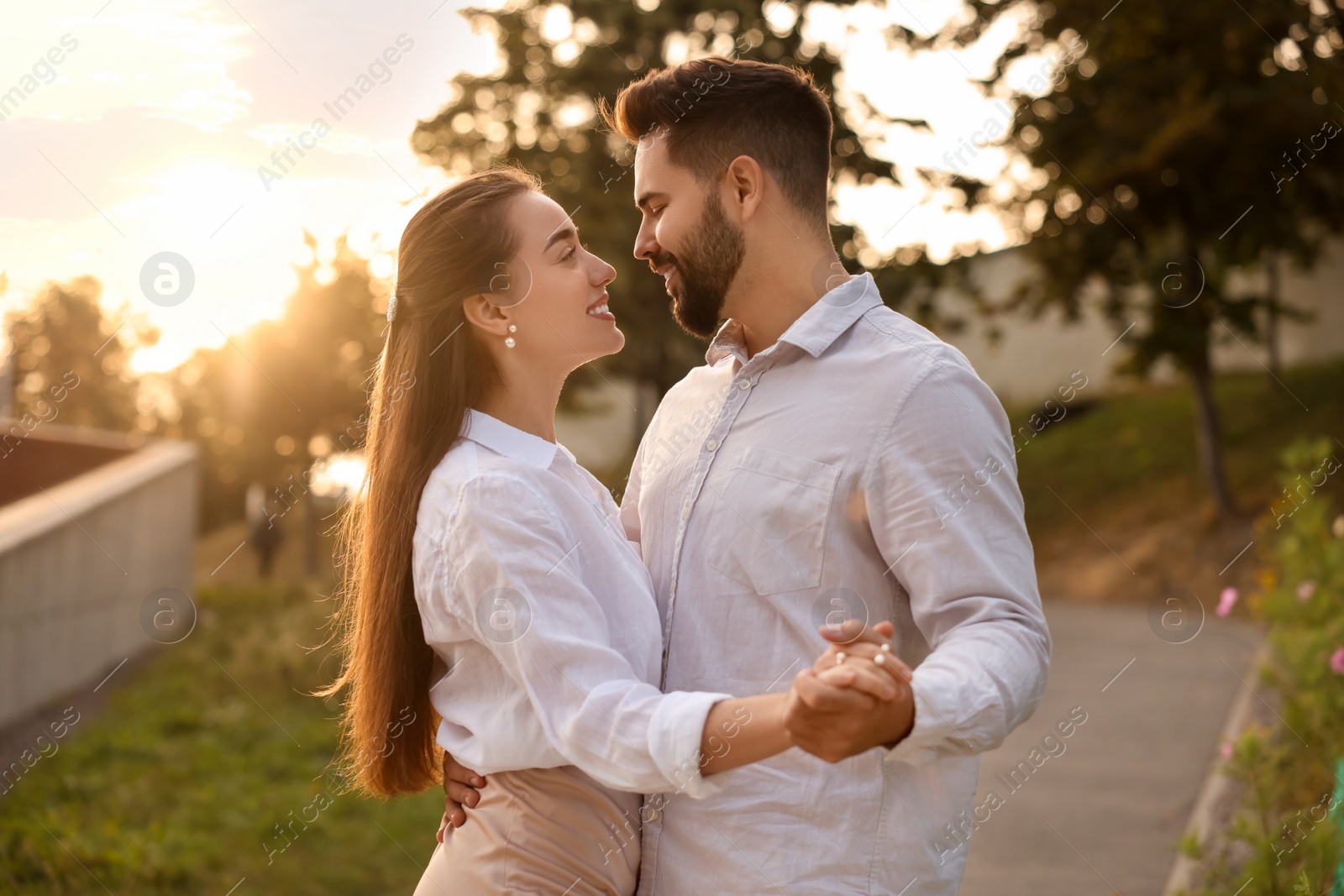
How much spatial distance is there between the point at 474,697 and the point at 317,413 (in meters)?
21.6

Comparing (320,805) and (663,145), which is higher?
(663,145)

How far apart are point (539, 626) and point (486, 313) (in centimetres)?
75

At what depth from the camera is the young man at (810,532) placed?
201 centimetres

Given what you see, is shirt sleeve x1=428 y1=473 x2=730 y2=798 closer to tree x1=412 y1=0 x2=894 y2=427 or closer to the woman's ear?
the woman's ear

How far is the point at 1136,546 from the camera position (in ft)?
49.4

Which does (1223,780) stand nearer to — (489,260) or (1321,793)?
(1321,793)

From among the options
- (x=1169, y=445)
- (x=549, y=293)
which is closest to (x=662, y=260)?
(x=549, y=293)

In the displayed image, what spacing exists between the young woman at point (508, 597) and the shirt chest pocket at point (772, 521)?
5.3 inches

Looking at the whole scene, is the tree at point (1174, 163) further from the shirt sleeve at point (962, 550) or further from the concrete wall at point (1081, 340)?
the shirt sleeve at point (962, 550)

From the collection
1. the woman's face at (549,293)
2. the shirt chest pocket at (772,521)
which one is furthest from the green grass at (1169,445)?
the shirt chest pocket at (772,521)

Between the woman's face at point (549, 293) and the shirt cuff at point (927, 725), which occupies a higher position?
the woman's face at point (549, 293)

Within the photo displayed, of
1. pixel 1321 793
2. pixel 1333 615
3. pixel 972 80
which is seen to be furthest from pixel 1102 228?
pixel 1321 793

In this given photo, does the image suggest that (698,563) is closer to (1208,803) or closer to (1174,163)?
(1208,803)

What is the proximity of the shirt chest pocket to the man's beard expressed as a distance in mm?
414
